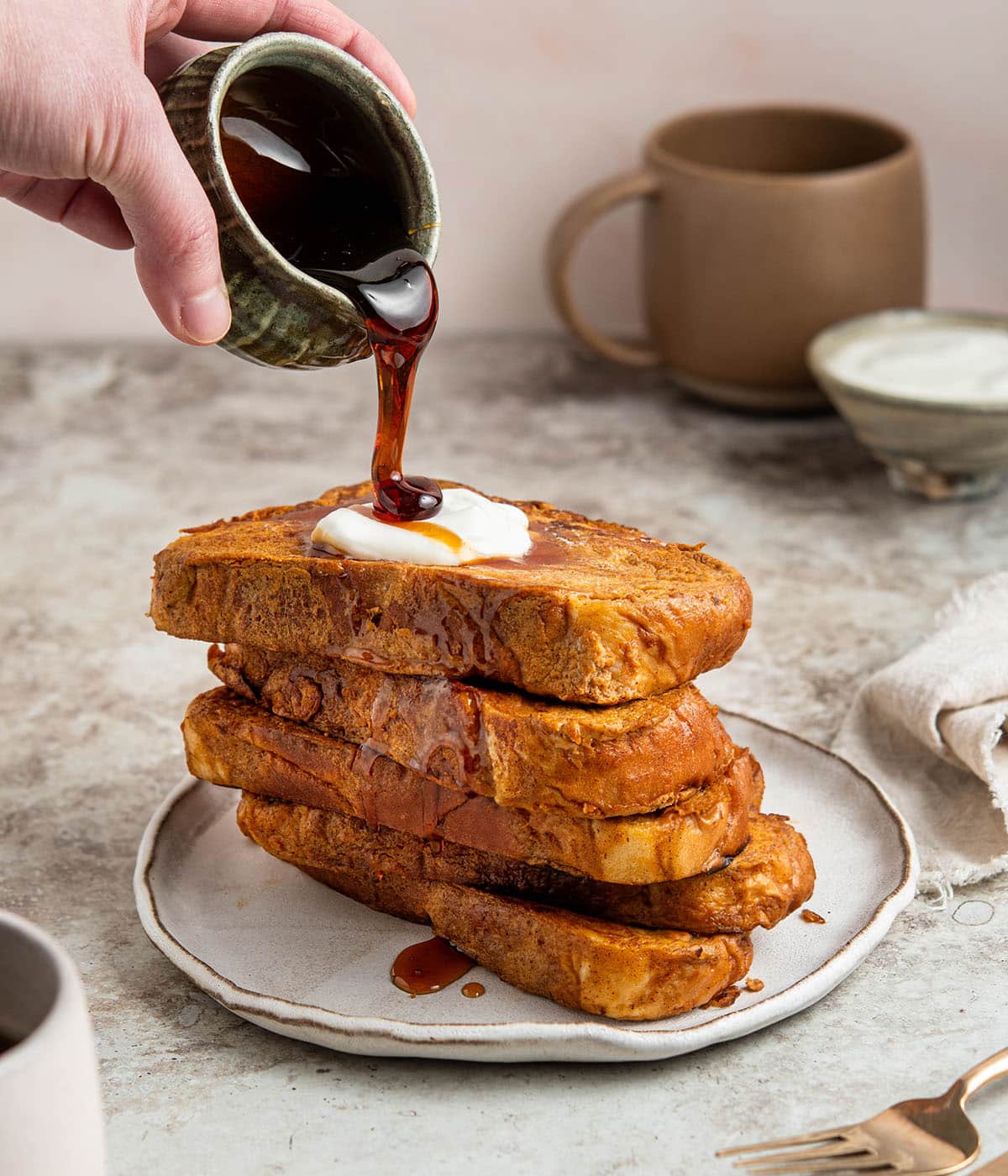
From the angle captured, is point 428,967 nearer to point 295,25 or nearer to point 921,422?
point 295,25

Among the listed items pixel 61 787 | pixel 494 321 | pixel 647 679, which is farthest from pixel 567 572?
pixel 494 321

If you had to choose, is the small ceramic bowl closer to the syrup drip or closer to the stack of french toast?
the stack of french toast

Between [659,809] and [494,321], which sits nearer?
[659,809]

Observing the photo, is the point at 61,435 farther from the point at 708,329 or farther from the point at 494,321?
the point at 708,329

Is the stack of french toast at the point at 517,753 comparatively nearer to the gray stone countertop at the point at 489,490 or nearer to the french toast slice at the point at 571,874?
the french toast slice at the point at 571,874

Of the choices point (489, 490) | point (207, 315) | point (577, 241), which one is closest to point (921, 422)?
point (489, 490)
